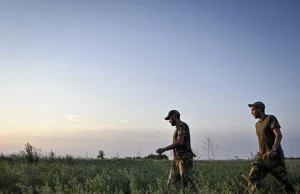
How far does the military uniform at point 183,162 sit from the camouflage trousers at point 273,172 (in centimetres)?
136

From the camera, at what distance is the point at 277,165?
28.0 feet

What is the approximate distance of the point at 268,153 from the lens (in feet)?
27.1

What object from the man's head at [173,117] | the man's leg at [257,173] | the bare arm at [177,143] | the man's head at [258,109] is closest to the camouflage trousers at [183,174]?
the bare arm at [177,143]

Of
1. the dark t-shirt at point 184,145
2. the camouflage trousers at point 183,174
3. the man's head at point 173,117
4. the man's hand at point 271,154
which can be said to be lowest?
the camouflage trousers at point 183,174

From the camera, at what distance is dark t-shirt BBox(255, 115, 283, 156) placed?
853 centimetres

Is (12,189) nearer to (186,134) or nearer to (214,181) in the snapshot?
(186,134)

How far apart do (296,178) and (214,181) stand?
2.95 metres

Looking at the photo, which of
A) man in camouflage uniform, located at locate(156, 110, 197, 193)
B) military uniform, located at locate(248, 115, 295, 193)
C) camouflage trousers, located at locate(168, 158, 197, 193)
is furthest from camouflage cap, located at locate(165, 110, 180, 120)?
military uniform, located at locate(248, 115, 295, 193)

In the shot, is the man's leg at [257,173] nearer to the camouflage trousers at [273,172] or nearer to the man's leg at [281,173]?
the camouflage trousers at [273,172]

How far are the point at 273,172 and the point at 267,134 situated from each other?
864 mm

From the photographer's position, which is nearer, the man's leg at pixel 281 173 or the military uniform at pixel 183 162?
the man's leg at pixel 281 173

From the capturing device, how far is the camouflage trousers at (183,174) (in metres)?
8.73

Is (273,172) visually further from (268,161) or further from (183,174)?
(183,174)

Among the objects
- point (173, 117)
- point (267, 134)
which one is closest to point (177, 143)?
point (173, 117)
